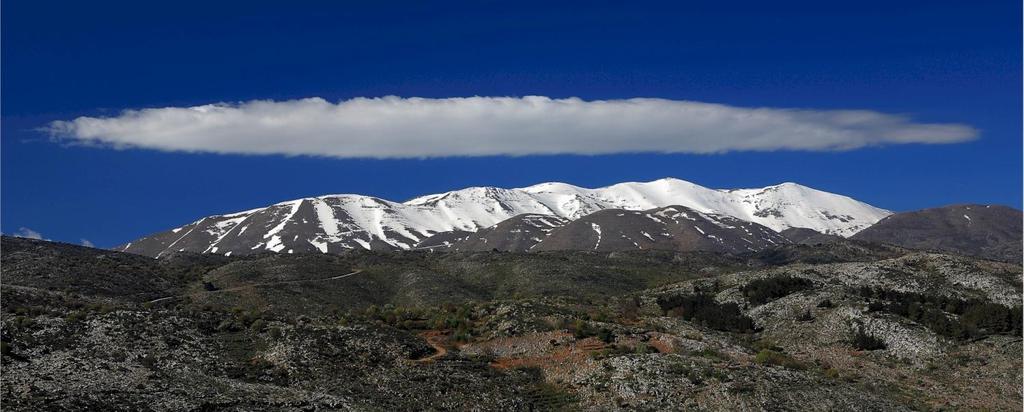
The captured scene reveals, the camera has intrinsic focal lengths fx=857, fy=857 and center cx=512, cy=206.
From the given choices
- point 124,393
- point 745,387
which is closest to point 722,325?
point 745,387

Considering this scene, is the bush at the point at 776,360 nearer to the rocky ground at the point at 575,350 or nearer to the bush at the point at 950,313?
the rocky ground at the point at 575,350

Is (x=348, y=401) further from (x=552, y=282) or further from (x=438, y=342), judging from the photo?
(x=552, y=282)

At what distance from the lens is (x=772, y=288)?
251 feet

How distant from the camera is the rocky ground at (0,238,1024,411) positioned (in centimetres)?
4312

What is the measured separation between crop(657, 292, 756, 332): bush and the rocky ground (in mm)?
193

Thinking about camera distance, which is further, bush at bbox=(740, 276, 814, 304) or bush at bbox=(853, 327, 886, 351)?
bush at bbox=(740, 276, 814, 304)

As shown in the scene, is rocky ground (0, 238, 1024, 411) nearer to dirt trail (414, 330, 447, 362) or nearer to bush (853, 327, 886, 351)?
bush (853, 327, 886, 351)

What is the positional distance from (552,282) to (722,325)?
63487mm

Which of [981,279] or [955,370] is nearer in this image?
[955,370]

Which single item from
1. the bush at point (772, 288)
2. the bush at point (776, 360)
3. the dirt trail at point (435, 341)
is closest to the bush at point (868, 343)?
the bush at point (776, 360)

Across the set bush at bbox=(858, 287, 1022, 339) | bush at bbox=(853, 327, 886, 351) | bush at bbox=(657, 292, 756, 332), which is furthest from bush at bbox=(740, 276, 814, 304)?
bush at bbox=(853, 327, 886, 351)

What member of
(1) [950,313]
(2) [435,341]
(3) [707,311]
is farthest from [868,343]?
(2) [435,341]

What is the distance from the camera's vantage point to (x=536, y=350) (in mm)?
55656

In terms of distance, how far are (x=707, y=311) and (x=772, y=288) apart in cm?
959
